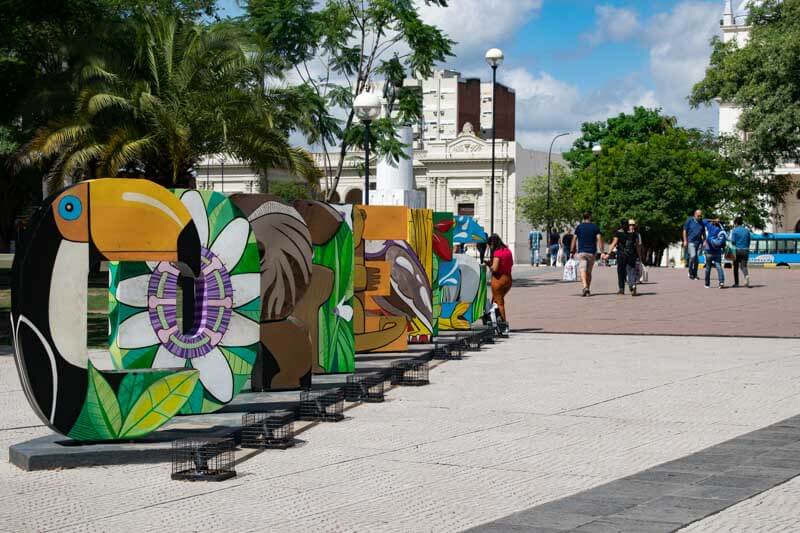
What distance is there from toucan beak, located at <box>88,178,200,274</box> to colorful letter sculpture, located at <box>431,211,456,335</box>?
8.11 meters

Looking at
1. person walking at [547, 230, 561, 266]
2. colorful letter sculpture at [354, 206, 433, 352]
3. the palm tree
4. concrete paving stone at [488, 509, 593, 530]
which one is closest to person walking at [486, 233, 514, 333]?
colorful letter sculpture at [354, 206, 433, 352]

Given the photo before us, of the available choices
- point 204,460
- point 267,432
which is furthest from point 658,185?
point 204,460

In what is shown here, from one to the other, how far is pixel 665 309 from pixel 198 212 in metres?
14.3

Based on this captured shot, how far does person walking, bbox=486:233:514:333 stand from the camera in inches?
685

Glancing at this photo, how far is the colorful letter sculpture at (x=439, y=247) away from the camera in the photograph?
1659cm

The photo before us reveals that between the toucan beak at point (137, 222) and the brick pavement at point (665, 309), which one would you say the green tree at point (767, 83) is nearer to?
the brick pavement at point (665, 309)

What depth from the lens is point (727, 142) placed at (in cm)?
5103

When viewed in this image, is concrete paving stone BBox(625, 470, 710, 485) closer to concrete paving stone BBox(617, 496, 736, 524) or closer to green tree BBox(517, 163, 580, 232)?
concrete paving stone BBox(617, 496, 736, 524)

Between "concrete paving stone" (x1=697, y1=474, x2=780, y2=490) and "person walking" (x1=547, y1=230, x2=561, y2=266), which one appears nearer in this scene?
"concrete paving stone" (x1=697, y1=474, x2=780, y2=490)

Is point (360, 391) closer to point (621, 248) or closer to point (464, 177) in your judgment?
point (621, 248)

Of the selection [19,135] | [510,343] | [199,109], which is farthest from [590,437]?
[19,135]

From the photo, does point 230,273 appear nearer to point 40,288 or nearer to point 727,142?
point 40,288

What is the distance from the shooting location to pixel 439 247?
1681 cm

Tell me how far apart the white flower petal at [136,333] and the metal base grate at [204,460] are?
66.6 inches
